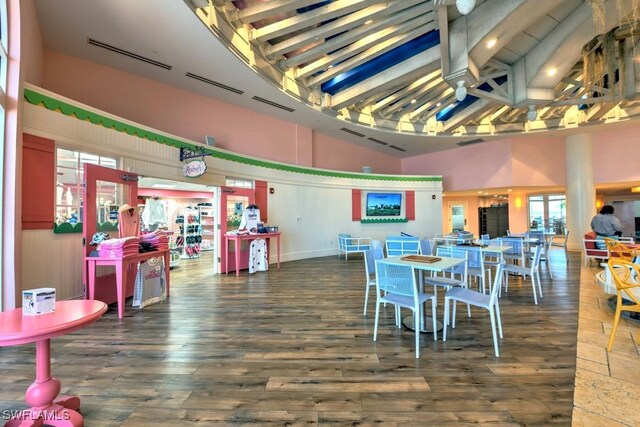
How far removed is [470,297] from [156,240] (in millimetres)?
4347

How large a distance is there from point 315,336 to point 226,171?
4736 millimetres

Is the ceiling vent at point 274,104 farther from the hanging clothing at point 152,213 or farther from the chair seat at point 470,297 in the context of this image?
the chair seat at point 470,297

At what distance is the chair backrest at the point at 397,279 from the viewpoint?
2.63 meters

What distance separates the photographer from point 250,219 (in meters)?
6.55

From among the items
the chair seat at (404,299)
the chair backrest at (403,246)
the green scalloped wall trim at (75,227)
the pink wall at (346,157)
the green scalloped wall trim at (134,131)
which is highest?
the pink wall at (346,157)

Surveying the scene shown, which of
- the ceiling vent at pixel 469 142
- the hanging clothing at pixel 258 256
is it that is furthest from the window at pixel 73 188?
the ceiling vent at pixel 469 142

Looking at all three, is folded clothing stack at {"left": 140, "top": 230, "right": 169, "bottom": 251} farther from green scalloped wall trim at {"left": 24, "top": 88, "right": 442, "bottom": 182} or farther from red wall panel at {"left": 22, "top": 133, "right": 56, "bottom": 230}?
green scalloped wall trim at {"left": 24, "top": 88, "right": 442, "bottom": 182}

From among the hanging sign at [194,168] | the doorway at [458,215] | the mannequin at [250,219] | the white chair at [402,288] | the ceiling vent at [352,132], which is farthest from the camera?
the doorway at [458,215]

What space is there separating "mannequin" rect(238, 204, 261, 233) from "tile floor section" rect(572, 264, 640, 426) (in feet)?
18.6

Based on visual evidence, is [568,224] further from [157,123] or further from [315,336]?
[157,123]

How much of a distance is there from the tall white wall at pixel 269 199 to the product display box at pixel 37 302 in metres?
2.41

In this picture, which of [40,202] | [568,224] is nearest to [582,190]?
[568,224]

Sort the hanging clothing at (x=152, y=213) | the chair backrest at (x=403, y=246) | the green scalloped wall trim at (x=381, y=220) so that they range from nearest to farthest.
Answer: the chair backrest at (x=403, y=246)
the hanging clothing at (x=152, y=213)
the green scalloped wall trim at (x=381, y=220)

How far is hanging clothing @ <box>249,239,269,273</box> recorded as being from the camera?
6.54 meters
